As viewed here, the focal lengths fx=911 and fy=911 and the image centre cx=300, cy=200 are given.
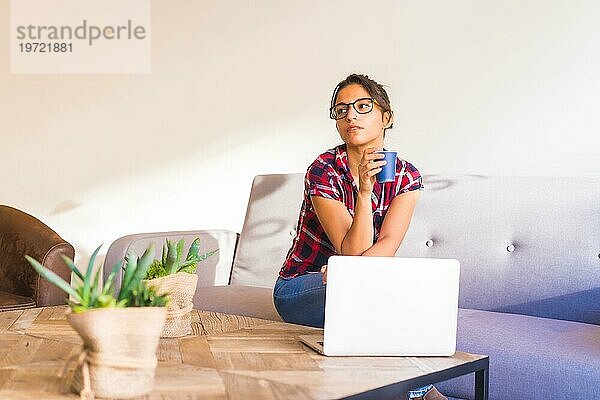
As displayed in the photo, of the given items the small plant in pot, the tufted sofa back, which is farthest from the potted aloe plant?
the tufted sofa back

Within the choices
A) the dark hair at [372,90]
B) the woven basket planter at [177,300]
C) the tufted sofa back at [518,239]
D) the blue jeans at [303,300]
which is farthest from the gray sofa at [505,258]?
the woven basket planter at [177,300]

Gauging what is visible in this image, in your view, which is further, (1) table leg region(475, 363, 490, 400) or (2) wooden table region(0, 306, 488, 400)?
(1) table leg region(475, 363, 490, 400)

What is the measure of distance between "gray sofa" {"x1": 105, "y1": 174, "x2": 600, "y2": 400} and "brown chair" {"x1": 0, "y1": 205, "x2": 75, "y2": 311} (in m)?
0.21

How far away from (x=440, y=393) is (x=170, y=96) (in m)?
2.35

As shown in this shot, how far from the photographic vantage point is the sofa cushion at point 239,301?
278cm

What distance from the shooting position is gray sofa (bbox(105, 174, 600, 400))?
2332mm

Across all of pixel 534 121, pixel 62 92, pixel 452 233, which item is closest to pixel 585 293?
pixel 452 233

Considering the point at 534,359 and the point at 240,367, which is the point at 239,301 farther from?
the point at 240,367

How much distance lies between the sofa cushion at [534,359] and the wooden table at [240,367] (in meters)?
0.36

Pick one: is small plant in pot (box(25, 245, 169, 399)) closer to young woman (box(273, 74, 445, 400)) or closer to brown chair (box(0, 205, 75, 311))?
young woman (box(273, 74, 445, 400))

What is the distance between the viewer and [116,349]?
1.35m

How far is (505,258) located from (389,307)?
1.17 meters

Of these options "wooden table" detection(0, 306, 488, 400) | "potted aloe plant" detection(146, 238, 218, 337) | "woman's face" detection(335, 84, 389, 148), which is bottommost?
"wooden table" detection(0, 306, 488, 400)

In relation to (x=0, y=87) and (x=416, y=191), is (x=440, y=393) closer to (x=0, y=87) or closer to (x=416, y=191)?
(x=416, y=191)
